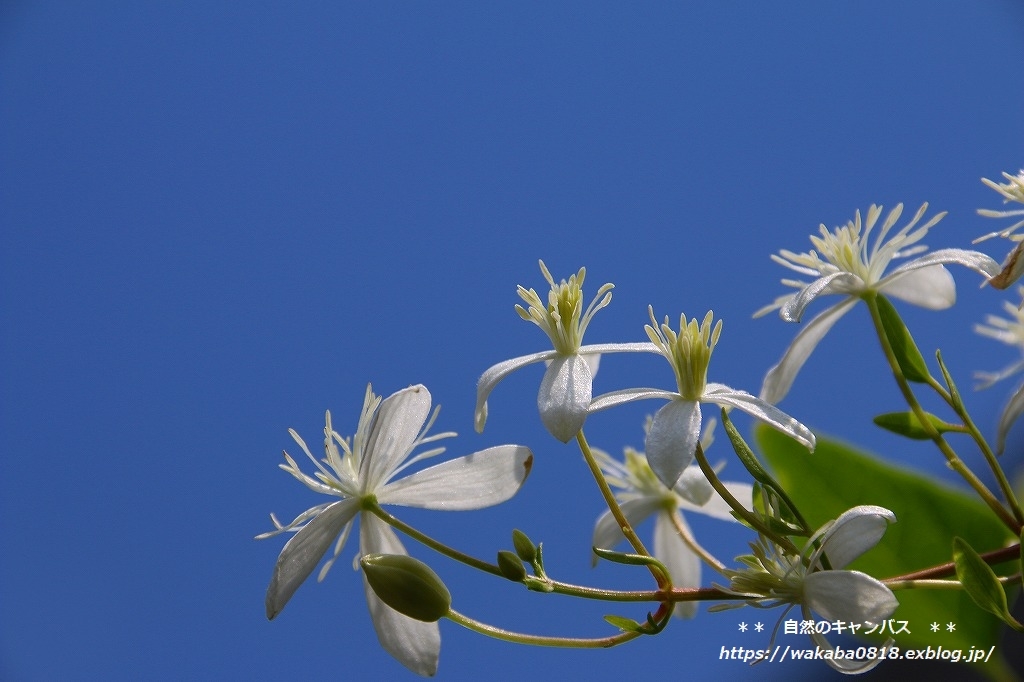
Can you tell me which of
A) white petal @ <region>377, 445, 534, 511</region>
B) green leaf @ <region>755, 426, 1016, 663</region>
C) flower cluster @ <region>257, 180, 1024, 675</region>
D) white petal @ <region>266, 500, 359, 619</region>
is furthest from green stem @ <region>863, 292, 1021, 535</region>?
white petal @ <region>266, 500, 359, 619</region>

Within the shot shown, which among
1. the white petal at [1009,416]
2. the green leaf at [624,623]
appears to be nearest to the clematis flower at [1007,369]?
the white petal at [1009,416]

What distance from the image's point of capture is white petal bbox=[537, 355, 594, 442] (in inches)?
20.3

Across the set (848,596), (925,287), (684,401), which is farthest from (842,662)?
(925,287)

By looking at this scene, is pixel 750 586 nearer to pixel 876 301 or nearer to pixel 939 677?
pixel 876 301

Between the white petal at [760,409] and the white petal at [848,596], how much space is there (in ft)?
0.23

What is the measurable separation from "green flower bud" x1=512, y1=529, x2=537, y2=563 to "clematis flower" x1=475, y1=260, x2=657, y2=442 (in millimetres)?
61

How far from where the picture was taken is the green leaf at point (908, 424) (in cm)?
56

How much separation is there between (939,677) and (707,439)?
2.84ft

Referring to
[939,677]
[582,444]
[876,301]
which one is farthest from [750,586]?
[939,677]

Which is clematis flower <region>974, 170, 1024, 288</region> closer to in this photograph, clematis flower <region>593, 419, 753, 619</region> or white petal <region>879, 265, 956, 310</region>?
white petal <region>879, 265, 956, 310</region>

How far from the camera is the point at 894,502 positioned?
2.33 ft

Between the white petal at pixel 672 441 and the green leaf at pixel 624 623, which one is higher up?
the white petal at pixel 672 441

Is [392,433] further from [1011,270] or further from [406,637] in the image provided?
[1011,270]

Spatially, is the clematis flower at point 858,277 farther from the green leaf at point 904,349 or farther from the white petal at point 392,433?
the white petal at point 392,433
